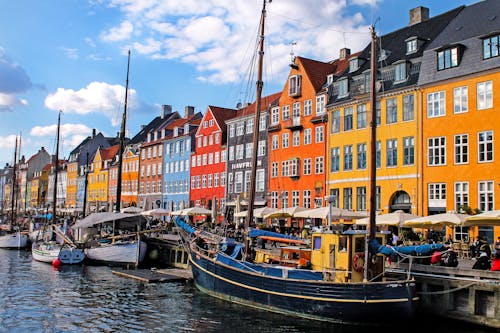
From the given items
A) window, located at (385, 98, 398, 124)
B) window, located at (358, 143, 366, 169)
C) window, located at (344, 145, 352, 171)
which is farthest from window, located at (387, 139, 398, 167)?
window, located at (344, 145, 352, 171)

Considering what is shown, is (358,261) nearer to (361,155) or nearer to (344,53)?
(361,155)

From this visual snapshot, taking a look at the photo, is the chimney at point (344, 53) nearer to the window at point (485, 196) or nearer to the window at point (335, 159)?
the window at point (335, 159)

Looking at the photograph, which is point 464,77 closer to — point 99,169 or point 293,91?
point 293,91

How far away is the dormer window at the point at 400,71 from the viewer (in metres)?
36.9

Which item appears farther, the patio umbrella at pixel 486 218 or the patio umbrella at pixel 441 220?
the patio umbrella at pixel 441 220

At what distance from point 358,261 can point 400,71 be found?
2136 centimetres

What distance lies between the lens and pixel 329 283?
61.8ft

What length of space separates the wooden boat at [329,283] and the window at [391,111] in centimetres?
1680

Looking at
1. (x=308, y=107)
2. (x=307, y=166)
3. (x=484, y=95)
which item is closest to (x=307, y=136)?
(x=308, y=107)

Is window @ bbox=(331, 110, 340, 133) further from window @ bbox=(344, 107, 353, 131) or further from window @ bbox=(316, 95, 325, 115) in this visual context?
window @ bbox=(316, 95, 325, 115)

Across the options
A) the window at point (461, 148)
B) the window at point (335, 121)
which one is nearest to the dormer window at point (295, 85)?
the window at point (335, 121)

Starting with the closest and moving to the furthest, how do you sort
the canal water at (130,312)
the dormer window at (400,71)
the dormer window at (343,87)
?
1. the canal water at (130,312)
2. the dormer window at (400,71)
3. the dormer window at (343,87)

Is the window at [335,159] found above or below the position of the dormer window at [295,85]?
below

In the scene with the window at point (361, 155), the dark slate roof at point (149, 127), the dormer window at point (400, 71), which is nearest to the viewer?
the dormer window at point (400, 71)
